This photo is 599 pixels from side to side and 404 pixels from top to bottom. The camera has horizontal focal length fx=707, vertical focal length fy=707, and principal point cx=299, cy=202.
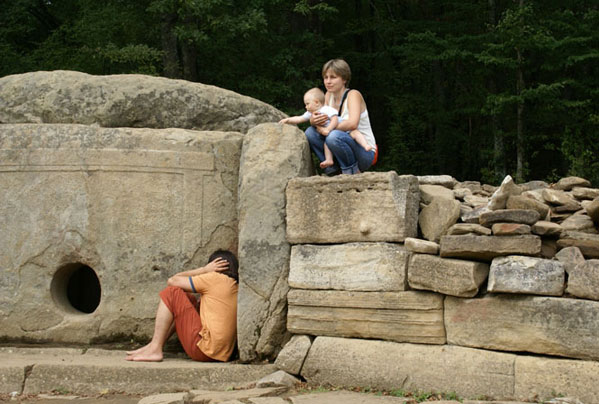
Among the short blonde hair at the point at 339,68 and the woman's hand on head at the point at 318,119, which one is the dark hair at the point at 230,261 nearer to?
the woman's hand on head at the point at 318,119

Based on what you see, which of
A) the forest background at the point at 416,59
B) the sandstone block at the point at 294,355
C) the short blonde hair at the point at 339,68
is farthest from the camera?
the forest background at the point at 416,59

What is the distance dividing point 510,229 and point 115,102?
11.1ft

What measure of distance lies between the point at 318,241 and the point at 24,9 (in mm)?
11499

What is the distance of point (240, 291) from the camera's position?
5.36 meters

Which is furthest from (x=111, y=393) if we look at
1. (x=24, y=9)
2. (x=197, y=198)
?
(x=24, y=9)

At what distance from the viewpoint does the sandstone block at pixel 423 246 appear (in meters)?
4.84

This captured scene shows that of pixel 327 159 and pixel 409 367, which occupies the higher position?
pixel 327 159

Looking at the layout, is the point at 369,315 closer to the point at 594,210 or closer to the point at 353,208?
the point at 353,208

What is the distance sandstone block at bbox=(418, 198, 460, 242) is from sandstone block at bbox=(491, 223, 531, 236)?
436 mm

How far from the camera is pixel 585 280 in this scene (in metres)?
4.39

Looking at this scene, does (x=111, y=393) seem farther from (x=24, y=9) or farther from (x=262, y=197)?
(x=24, y=9)

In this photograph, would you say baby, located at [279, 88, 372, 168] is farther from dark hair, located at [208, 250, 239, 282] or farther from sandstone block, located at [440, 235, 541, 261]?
sandstone block, located at [440, 235, 541, 261]

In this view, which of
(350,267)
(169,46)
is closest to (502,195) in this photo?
(350,267)

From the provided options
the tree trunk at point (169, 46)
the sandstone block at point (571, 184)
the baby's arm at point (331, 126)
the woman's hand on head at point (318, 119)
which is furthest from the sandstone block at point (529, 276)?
the tree trunk at point (169, 46)
